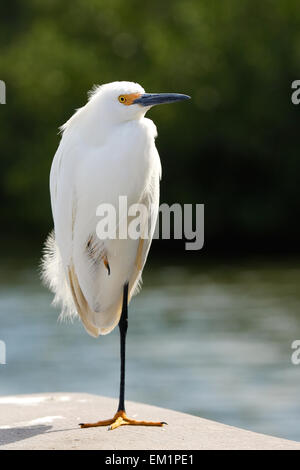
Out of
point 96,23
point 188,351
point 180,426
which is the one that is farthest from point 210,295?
point 180,426

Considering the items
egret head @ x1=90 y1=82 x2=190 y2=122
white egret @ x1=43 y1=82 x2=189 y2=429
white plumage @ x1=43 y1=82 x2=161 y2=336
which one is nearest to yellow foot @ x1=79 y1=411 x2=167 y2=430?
white egret @ x1=43 y1=82 x2=189 y2=429

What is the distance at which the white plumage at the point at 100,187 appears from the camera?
4.09 m

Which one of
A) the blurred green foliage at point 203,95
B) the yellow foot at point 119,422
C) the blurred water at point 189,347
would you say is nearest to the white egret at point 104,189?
the yellow foot at point 119,422

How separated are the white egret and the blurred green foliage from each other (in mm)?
15163

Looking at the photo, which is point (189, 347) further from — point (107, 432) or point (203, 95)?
point (203, 95)

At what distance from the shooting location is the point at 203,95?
67.5ft

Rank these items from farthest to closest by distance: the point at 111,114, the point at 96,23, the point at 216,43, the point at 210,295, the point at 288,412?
the point at 96,23 → the point at 216,43 → the point at 210,295 → the point at 288,412 → the point at 111,114

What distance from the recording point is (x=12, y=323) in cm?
1421

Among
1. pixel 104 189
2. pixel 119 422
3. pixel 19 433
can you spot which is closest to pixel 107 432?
pixel 119 422

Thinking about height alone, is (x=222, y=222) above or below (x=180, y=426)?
above

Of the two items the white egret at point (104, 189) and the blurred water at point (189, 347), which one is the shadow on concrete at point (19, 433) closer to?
the white egret at point (104, 189)

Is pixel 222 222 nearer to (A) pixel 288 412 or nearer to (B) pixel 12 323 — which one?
(B) pixel 12 323

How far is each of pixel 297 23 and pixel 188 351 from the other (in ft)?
32.4

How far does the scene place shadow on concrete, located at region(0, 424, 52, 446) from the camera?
3.99 metres
